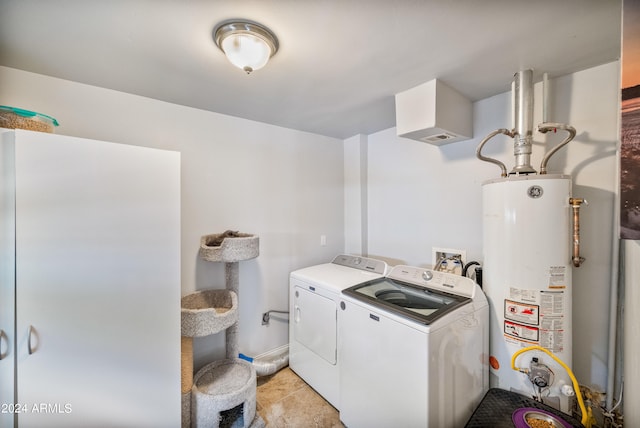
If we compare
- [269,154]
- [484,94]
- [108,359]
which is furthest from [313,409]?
[484,94]

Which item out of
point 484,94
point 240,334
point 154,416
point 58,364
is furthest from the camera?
point 240,334

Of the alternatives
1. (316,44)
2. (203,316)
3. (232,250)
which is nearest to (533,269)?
(316,44)

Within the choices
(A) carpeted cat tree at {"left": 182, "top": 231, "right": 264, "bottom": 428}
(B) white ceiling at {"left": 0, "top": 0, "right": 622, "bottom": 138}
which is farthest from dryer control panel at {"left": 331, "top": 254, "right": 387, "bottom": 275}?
(B) white ceiling at {"left": 0, "top": 0, "right": 622, "bottom": 138}

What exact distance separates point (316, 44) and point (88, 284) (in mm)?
1615

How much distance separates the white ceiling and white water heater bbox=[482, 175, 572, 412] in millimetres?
677

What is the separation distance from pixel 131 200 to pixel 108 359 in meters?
0.81

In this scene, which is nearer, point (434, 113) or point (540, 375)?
point (540, 375)

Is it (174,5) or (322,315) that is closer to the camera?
(174,5)

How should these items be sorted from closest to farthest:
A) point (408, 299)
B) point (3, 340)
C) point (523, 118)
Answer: point (3, 340), point (523, 118), point (408, 299)

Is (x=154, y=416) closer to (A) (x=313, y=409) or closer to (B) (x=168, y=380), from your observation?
(B) (x=168, y=380)

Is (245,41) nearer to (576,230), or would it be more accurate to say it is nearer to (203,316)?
(203,316)

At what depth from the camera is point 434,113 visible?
61.8 inches

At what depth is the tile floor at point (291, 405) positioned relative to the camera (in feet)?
5.70

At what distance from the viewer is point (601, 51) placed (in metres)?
1.28
